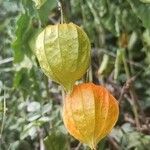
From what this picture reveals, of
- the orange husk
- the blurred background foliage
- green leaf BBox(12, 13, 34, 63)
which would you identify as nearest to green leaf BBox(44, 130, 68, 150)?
the blurred background foliage

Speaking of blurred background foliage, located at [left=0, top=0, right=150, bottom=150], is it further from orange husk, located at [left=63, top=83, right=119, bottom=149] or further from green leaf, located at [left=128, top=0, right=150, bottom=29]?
orange husk, located at [left=63, top=83, right=119, bottom=149]

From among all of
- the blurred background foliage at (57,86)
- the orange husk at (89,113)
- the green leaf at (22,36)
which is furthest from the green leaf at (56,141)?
the orange husk at (89,113)

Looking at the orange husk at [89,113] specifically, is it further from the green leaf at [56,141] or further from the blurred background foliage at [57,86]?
the green leaf at [56,141]

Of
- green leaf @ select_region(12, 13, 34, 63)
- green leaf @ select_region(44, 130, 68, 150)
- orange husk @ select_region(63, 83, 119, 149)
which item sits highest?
green leaf @ select_region(12, 13, 34, 63)

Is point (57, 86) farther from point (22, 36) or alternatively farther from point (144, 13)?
point (144, 13)

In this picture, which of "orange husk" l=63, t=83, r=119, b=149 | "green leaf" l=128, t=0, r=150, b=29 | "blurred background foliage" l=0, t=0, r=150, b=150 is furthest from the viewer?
"blurred background foliage" l=0, t=0, r=150, b=150

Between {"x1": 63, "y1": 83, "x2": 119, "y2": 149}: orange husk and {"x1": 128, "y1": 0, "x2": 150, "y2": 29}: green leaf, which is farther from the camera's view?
{"x1": 128, "y1": 0, "x2": 150, "y2": 29}: green leaf

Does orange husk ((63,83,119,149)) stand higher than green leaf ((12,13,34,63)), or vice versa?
green leaf ((12,13,34,63))

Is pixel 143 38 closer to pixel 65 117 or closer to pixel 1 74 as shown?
pixel 1 74

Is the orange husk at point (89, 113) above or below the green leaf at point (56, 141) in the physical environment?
above
